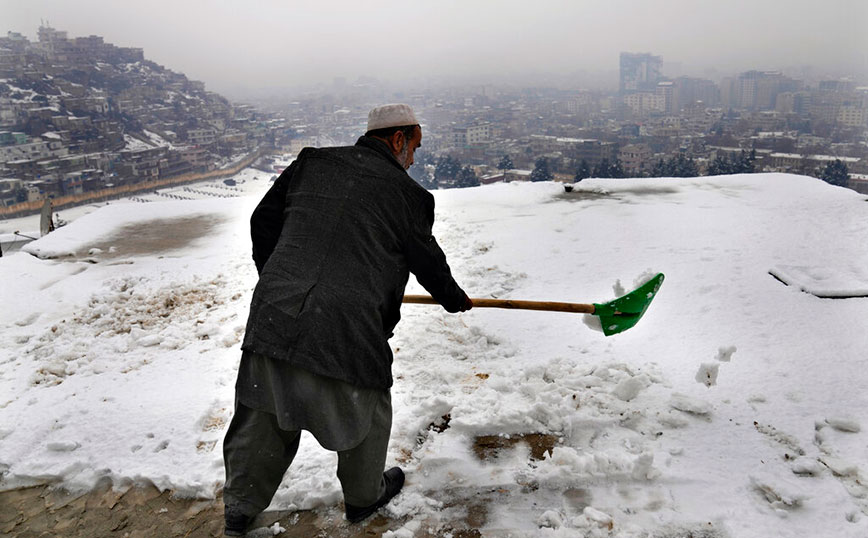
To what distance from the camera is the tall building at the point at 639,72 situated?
56.2ft

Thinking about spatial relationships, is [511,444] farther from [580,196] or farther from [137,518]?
[580,196]

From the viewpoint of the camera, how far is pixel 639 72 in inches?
693

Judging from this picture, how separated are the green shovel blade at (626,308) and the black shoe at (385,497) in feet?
3.26

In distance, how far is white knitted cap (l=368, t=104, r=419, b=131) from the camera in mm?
1445

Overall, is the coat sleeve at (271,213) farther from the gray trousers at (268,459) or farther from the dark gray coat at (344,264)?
the gray trousers at (268,459)

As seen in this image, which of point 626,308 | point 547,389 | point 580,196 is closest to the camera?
point 626,308

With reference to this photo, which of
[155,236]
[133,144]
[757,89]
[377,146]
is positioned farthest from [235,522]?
[757,89]

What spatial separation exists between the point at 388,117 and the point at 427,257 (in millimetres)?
429

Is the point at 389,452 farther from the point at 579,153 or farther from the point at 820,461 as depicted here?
the point at 579,153

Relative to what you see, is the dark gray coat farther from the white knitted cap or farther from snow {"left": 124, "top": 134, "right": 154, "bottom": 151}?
snow {"left": 124, "top": 134, "right": 154, "bottom": 151}

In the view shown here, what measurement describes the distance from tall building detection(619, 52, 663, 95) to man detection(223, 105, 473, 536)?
17.9 m

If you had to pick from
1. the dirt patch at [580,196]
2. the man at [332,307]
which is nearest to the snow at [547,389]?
the man at [332,307]

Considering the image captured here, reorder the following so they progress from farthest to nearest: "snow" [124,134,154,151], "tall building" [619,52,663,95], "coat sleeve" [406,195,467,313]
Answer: "tall building" [619,52,663,95], "snow" [124,134,154,151], "coat sleeve" [406,195,467,313]

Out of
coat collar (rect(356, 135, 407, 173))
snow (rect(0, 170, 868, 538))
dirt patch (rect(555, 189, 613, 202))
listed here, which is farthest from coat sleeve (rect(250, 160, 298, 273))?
dirt patch (rect(555, 189, 613, 202))
